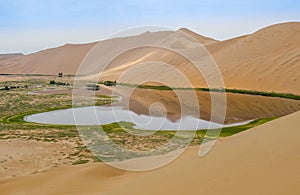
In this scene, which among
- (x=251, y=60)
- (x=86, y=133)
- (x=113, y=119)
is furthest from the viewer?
(x=251, y=60)

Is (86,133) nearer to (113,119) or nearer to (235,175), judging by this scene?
(113,119)

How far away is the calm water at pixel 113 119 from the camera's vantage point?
22.6 meters

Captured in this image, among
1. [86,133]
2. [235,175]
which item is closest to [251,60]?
[86,133]

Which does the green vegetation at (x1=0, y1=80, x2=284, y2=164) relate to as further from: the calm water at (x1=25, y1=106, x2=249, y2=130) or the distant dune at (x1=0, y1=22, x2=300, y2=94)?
the distant dune at (x1=0, y1=22, x2=300, y2=94)

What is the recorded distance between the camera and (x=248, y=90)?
1950 inches

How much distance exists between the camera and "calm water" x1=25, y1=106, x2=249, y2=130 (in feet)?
74.1

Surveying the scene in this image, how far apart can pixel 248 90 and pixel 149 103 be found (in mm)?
19843

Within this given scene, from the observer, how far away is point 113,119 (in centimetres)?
2492

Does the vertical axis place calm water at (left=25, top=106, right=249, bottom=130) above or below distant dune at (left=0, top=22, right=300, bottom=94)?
below

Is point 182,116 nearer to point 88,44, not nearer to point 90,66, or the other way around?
point 90,66

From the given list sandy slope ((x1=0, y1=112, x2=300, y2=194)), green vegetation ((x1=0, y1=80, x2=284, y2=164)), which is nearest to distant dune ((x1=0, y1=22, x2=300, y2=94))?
green vegetation ((x1=0, y1=80, x2=284, y2=164))

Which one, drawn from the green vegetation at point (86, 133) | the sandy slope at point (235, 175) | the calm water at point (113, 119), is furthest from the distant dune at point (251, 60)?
the sandy slope at point (235, 175)

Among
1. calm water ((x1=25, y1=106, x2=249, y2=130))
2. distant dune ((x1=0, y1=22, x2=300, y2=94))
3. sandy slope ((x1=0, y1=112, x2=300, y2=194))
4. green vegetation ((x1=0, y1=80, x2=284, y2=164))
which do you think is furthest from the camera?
distant dune ((x1=0, y1=22, x2=300, y2=94))

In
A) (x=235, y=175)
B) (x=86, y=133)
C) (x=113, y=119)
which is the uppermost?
(x=235, y=175)
